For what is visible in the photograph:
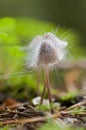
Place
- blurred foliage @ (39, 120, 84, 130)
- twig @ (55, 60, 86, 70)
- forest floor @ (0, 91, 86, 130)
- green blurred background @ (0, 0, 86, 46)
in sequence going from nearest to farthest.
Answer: blurred foliage @ (39, 120, 84, 130)
forest floor @ (0, 91, 86, 130)
twig @ (55, 60, 86, 70)
green blurred background @ (0, 0, 86, 46)

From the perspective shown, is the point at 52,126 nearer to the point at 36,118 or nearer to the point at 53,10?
the point at 36,118

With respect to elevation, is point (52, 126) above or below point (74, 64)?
below

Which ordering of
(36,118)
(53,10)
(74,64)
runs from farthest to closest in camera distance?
(53,10) → (74,64) → (36,118)

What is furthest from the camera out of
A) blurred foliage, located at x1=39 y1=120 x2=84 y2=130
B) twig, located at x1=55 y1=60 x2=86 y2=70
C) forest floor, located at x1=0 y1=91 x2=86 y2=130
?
twig, located at x1=55 y1=60 x2=86 y2=70

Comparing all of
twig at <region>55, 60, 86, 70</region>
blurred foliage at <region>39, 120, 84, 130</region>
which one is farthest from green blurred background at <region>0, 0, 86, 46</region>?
blurred foliage at <region>39, 120, 84, 130</region>

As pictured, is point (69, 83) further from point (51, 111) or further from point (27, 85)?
point (51, 111)

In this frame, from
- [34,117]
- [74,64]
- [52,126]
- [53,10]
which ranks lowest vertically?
[52,126]

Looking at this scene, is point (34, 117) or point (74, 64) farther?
point (74, 64)

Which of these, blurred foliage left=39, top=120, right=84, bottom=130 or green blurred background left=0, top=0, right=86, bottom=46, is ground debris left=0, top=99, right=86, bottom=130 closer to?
blurred foliage left=39, top=120, right=84, bottom=130

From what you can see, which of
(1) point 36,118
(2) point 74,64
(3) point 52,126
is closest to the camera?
(3) point 52,126

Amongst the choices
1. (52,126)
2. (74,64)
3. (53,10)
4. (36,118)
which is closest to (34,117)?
(36,118)
